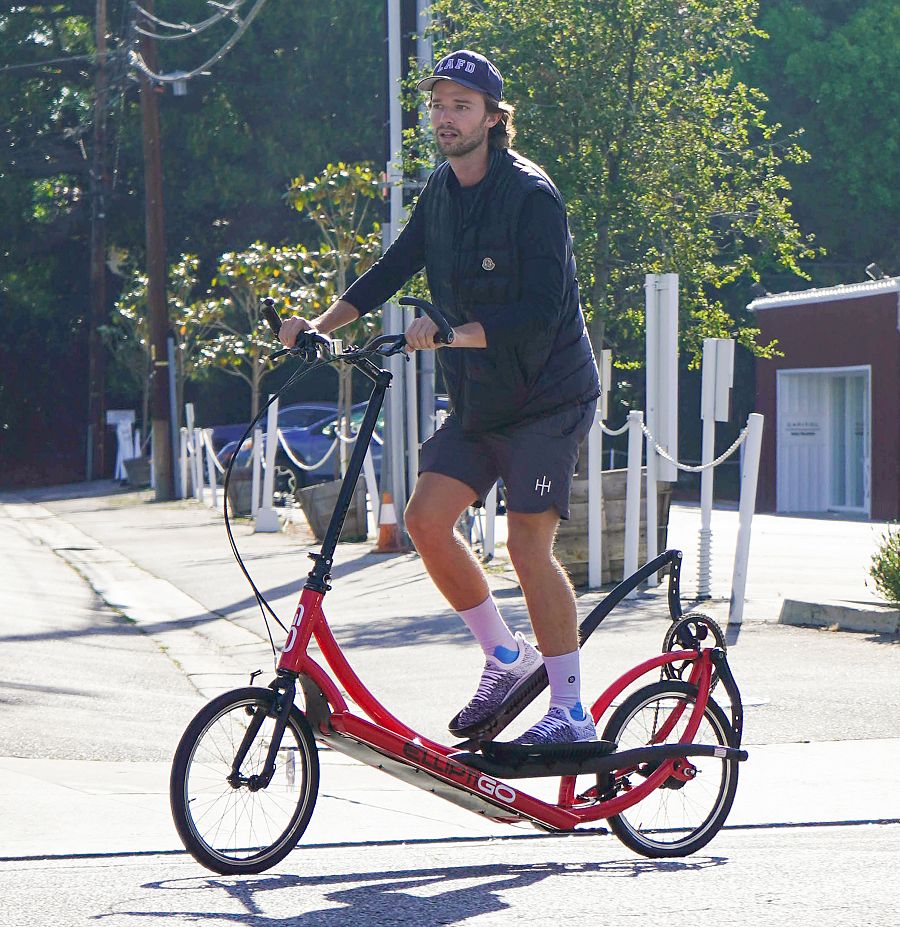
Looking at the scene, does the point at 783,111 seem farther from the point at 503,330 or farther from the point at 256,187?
the point at 503,330

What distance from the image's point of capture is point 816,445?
93.7ft

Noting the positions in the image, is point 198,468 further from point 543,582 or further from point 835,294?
point 543,582

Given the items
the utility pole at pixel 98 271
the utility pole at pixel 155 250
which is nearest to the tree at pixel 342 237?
the utility pole at pixel 155 250

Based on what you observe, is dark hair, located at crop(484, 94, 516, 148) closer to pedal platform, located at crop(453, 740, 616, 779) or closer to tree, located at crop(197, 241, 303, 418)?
pedal platform, located at crop(453, 740, 616, 779)

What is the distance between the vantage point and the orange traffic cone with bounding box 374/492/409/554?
52.5 ft

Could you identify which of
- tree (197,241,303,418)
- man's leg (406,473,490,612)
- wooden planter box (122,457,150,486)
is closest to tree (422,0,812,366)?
tree (197,241,303,418)

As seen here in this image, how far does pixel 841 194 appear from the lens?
3950cm

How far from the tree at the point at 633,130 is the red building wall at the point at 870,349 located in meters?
10.4

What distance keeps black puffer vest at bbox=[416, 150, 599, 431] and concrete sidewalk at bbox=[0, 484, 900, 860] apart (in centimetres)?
148

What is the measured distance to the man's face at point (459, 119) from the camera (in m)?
5.14

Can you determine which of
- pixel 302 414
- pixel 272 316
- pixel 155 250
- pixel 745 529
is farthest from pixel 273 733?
pixel 302 414

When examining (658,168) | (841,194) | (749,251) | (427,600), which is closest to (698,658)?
(427,600)

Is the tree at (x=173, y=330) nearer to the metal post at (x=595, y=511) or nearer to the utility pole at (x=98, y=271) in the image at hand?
the utility pole at (x=98, y=271)

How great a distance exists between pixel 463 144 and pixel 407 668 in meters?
4.53
